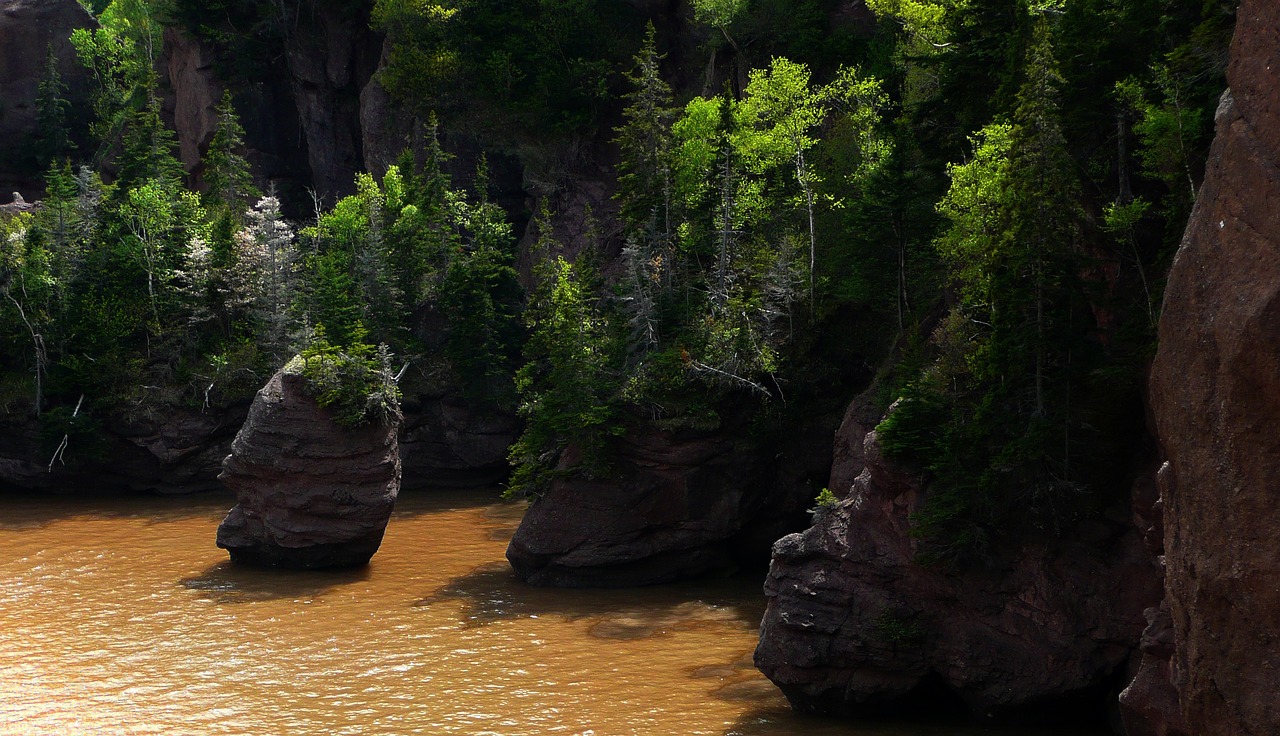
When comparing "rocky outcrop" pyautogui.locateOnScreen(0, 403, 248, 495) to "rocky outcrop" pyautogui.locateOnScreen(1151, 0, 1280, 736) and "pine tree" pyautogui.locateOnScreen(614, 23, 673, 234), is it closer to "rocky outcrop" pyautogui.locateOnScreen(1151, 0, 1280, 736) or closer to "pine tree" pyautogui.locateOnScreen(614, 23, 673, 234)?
"pine tree" pyautogui.locateOnScreen(614, 23, 673, 234)

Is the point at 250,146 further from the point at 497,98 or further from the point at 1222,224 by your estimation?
the point at 1222,224

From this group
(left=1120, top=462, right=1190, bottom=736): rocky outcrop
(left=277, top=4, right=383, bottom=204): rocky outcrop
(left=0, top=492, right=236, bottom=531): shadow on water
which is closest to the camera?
(left=1120, top=462, right=1190, bottom=736): rocky outcrop

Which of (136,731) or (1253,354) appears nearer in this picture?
(1253,354)

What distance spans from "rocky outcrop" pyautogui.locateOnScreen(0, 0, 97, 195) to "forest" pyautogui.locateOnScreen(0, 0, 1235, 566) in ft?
4.33

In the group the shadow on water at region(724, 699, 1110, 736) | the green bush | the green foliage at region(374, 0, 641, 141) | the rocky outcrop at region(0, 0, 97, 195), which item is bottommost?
the shadow on water at region(724, 699, 1110, 736)

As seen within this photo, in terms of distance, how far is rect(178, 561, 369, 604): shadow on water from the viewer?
33531mm

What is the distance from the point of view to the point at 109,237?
5241 cm

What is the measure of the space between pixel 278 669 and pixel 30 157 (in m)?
60.0

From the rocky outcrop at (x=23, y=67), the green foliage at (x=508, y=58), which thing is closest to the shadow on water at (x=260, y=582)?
the green foliage at (x=508, y=58)

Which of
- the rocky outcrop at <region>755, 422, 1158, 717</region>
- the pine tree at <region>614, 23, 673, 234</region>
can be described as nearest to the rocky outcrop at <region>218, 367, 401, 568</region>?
the pine tree at <region>614, 23, 673, 234</region>

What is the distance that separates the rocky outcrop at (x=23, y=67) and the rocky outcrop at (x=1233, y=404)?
77.4 meters

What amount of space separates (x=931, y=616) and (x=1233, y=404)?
12.2 meters

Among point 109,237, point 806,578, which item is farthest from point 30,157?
point 806,578

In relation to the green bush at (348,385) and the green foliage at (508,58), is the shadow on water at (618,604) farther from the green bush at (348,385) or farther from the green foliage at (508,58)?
the green foliage at (508,58)
